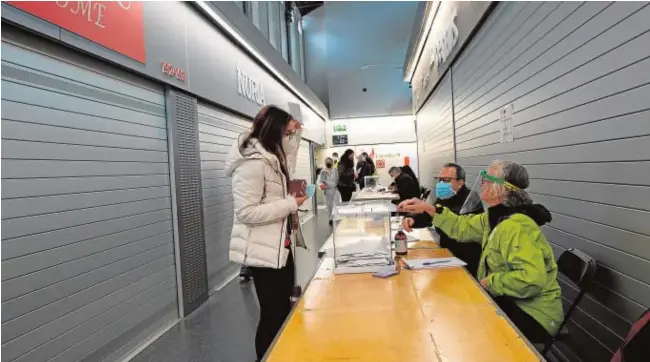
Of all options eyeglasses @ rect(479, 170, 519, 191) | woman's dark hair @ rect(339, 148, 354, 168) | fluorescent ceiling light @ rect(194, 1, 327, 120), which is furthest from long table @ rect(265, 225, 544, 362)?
woman's dark hair @ rect(339, 148, 354, 168)

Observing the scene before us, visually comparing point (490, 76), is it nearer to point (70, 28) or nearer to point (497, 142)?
point (497, 142)

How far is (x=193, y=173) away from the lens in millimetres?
4570

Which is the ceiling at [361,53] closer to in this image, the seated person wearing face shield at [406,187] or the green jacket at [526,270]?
the seated person wearing face shield at [406,187]

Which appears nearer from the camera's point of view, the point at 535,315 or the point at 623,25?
the point at 623,25

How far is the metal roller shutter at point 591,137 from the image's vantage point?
1933mm

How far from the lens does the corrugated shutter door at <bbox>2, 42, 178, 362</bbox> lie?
2385 millimetres

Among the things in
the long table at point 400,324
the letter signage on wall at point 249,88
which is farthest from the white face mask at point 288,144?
the letter signage on wall at point 249,88

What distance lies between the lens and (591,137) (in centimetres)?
234

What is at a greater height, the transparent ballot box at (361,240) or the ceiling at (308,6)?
the ceiling at (308,6)

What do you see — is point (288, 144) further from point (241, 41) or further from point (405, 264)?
point (241, 41)

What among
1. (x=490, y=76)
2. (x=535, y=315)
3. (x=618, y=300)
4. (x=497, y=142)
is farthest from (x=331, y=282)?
(x=490, y=76)

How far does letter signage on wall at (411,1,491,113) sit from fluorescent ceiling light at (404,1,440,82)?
0.22 ft

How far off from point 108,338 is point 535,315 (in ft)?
9.11

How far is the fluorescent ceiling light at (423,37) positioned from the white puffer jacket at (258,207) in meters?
5.27
